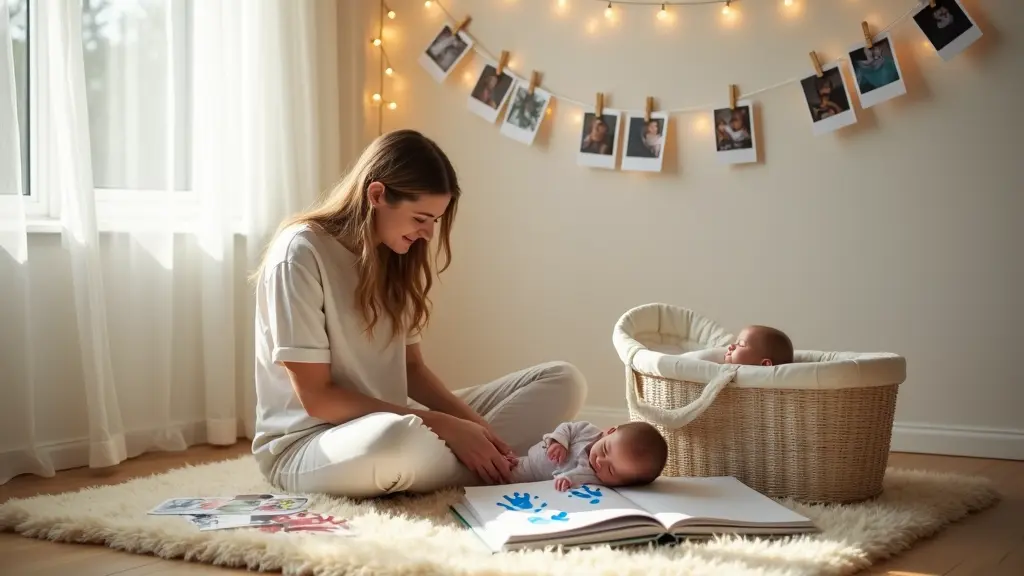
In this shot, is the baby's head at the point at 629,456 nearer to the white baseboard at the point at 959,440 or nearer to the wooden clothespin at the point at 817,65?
the white baseboard at the point at 959,440

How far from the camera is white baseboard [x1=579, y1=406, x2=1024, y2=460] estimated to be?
2768 millimetres

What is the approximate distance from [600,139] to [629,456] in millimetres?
1499

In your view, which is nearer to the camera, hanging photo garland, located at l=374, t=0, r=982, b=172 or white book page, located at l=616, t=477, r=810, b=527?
white book page, located at l=616, t=477, r=810, b=527

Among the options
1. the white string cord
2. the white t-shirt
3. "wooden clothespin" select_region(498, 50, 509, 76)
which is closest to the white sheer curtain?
the white string cord

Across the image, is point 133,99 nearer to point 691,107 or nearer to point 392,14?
point 392,14

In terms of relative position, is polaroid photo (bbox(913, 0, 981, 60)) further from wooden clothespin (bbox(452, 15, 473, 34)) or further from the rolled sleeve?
the rolled sleeve

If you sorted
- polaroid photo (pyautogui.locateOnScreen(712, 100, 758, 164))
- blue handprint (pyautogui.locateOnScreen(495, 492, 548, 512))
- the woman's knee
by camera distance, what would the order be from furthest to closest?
polaroid photo (pyautogui.locateOnScreen(712, 100, 758, 164))
the woman's knee
blue handprint (pyautogui.locateOnScreen(495, 492, 548, 512))

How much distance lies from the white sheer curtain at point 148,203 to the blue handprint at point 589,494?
48.6 inches

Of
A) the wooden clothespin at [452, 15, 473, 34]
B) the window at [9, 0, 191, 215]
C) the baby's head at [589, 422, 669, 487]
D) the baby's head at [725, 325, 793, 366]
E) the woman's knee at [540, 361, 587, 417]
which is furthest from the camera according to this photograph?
the wooden clothespin at [452, 15, 473, 34]

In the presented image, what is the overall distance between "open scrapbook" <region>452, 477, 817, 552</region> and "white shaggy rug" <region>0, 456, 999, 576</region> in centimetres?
3

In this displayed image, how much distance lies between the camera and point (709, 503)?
184 cm

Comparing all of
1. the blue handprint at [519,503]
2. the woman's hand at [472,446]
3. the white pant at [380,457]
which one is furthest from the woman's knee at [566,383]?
the blue handprint at [519,503]

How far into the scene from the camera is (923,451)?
113 inches

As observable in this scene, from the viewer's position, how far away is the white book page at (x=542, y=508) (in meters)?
1.68
